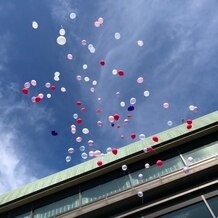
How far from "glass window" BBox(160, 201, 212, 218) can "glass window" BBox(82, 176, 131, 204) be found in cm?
173

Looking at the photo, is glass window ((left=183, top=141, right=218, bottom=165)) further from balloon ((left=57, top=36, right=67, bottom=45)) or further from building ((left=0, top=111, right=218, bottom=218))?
balloon ((left=57, top=36, right=67, bottom=45))

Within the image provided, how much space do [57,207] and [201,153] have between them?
4.80 metres

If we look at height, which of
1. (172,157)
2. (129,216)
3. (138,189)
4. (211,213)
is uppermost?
(172,157)

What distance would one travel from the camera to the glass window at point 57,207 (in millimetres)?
10102

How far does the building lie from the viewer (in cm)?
882

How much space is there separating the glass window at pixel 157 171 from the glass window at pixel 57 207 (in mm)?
2016

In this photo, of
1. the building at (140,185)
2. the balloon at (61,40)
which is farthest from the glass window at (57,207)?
the balloon at (61,40)

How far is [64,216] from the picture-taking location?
9.70 meters

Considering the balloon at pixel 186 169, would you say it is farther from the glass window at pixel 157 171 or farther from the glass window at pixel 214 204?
the glass window at pixel 214 204

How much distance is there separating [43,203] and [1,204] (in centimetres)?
151

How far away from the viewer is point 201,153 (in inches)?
383

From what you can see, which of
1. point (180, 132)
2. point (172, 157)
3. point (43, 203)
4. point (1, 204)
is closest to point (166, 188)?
point (172, 157)

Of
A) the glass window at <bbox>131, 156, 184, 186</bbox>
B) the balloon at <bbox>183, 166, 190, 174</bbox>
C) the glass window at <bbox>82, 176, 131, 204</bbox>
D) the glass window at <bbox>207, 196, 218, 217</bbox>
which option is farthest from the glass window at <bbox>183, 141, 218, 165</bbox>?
the glass window at <bbox>82, 176, 131, 204</bbox>

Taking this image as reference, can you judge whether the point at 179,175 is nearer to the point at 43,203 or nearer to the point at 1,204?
the point at 43,203
